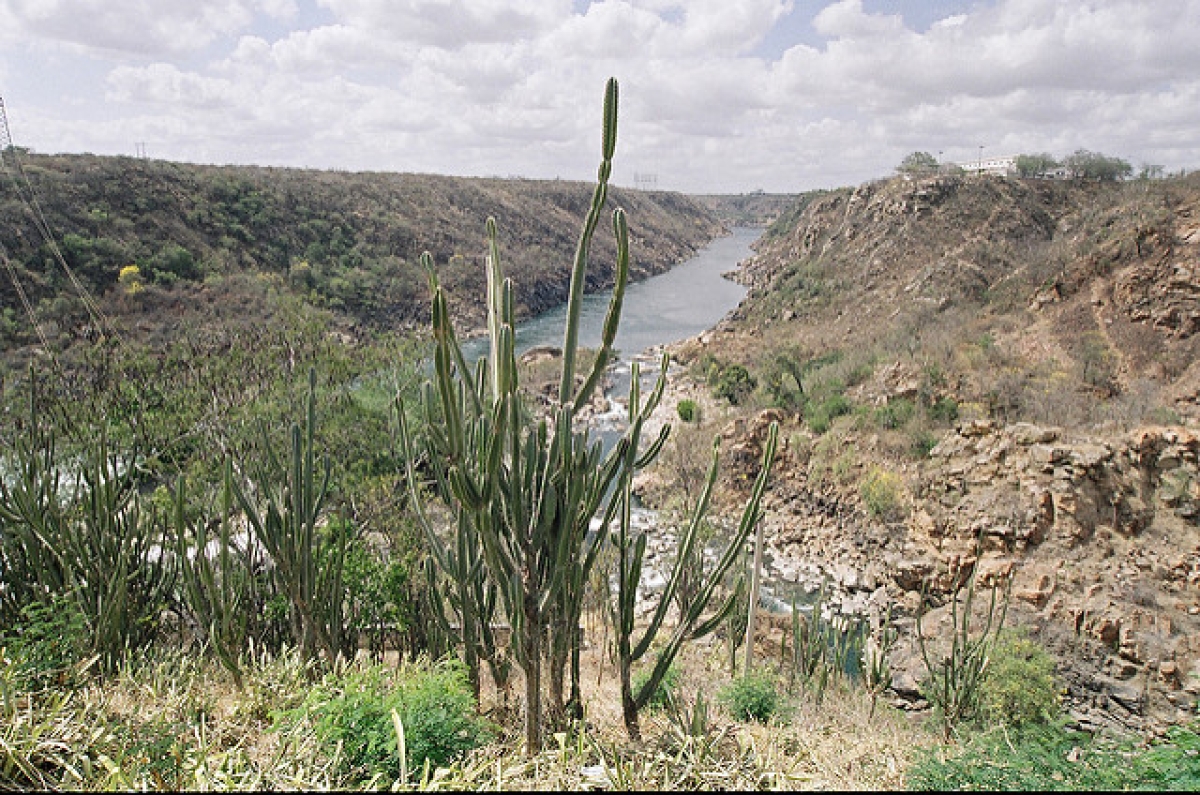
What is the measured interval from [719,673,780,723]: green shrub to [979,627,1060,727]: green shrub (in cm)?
308

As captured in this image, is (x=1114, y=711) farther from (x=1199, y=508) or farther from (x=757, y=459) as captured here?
(x=757, y=459)

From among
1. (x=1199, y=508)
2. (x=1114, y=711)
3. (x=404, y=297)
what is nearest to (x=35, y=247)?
(x=404, y=297)

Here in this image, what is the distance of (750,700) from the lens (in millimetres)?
6027

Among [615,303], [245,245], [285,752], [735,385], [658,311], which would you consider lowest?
[735,385]

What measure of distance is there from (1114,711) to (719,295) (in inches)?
1673

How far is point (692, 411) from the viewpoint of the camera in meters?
22.2

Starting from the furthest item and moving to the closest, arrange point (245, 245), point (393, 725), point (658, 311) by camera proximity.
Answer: point (658, 311), point (245, 245), point (393, 725)

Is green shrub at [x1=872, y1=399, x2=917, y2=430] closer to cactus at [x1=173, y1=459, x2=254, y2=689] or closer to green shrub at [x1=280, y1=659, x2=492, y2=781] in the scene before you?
cactus at [x1=173, y1=459, x2=254, y2=689]

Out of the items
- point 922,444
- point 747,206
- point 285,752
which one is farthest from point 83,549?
point 747,206

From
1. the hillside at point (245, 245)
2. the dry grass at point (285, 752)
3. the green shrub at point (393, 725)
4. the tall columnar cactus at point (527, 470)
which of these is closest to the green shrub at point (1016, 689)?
the dry grass at point (285, 752)

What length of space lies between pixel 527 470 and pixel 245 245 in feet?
112

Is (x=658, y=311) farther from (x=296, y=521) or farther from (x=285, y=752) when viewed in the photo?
(x=285, y=752)

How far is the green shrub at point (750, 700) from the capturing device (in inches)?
231

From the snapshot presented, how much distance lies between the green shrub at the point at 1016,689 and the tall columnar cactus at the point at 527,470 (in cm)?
654
